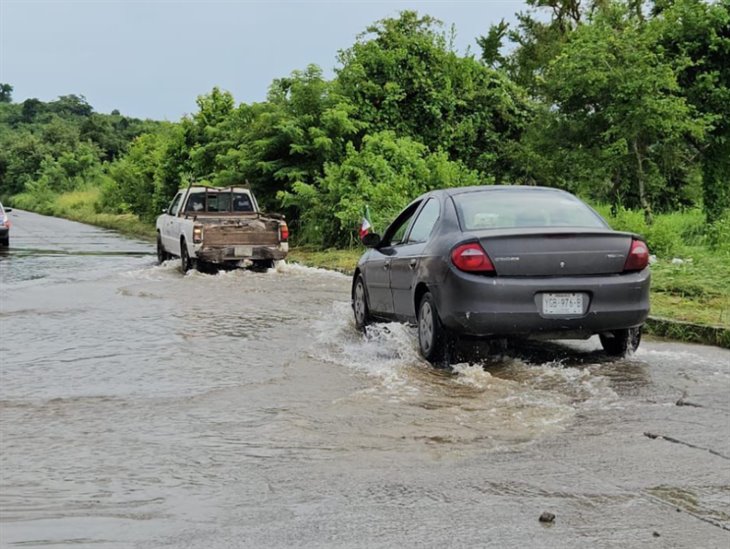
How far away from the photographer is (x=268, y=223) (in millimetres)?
18453

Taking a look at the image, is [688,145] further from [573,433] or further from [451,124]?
[573,433]

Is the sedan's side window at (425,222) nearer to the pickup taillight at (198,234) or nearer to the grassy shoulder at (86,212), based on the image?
the pickup taillight at (198,234)

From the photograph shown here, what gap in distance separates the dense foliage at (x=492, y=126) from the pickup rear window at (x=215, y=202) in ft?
7.97

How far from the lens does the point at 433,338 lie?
7.90 metres

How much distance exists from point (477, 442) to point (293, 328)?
560 centimetres

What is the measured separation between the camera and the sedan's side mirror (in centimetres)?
982

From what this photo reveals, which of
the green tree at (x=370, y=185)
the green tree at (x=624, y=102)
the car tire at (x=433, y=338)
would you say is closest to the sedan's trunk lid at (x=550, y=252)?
the car tire at (x=433, y=338)

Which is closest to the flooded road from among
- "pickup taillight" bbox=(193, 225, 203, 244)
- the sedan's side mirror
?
the sedan's side mirror

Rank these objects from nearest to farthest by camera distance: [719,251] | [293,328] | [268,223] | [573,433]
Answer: [573,433], [293,328], [719,251], [268,223]

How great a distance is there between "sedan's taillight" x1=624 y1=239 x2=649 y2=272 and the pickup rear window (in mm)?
13335

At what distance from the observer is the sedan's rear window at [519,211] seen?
8148mm

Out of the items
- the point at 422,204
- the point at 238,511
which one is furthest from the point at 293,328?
the point at 238,511

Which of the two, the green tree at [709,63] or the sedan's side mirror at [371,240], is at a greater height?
the green tree at [709,63]

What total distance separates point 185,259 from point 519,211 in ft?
38.2
